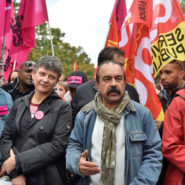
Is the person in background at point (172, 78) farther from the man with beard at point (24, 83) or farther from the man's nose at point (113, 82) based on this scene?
the man with beard at point (24, 83)

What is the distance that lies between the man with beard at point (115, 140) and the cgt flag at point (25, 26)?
302 cm

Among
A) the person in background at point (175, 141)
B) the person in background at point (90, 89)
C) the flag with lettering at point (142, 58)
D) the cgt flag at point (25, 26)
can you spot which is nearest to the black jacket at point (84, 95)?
the person in background at point (90, 89)

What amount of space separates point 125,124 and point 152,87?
122 centimetres

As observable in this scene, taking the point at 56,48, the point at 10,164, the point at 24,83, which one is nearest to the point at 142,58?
the point at 24,83

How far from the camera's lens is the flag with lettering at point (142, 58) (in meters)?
3.23

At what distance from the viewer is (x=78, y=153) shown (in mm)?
2221

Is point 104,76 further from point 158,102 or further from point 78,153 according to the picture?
point 158,102

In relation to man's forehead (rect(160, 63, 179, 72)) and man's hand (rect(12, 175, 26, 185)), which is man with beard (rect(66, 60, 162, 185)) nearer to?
man's hand (rect(12, 175, 26, 185))

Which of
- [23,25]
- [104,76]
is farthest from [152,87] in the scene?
[23,25]

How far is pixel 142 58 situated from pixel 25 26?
253 cm

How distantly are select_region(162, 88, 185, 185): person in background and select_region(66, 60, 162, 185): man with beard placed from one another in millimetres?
238

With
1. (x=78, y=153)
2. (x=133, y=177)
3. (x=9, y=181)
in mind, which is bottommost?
(x=9, y=181)

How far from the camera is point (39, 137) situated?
99.3 inches

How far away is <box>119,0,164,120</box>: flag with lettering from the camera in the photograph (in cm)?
323
